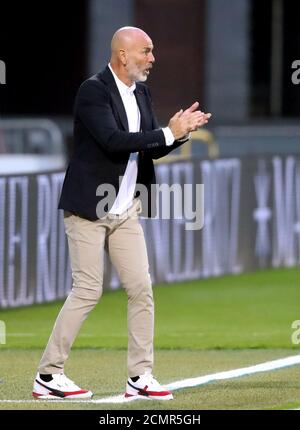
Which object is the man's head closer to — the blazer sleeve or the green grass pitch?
the blazer sleeve

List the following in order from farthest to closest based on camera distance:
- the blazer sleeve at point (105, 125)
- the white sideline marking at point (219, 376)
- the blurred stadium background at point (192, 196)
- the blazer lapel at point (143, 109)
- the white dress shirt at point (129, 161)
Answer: the blurred stadium background at point (192, 196)
the blazer lapel at point (143, 109)
the white dress shirt at point (129, 161)
the white sideline marking at point (219, 376)
the blazer sleeve at point (105, 125)

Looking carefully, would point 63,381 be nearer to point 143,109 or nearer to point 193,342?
point 143,109

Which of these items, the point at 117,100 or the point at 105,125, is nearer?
the point at 105,125

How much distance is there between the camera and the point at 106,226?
8562 millimetres

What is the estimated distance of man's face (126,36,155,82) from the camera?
8.49 m

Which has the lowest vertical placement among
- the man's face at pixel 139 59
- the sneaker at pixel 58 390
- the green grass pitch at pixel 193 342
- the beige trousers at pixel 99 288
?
the green grass pitch at pixel 193 342

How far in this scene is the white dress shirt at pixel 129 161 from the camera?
854 cm

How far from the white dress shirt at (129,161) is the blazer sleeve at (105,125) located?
0.45ft

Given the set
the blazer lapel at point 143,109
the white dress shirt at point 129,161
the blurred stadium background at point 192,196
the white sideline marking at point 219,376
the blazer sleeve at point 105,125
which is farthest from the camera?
the blurred stadium background at point 192,196

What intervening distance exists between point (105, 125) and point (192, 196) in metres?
7.18

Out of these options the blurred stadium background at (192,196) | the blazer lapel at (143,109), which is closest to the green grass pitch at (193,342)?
the blurred stadium background at (192,196)

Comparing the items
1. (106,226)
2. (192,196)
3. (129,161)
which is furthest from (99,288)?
(192,196)

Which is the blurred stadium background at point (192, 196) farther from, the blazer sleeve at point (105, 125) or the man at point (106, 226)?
the blazer sleeve at point (105, 125)
